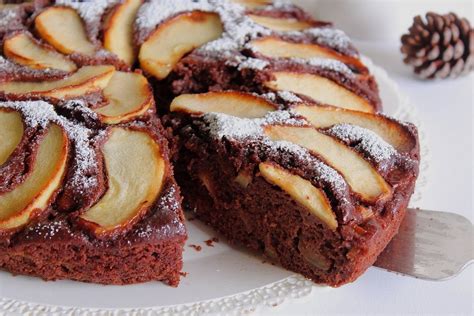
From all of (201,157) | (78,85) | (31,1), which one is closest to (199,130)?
(201,157)

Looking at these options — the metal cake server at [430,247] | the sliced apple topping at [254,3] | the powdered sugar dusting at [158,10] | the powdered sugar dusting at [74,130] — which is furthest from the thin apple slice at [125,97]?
the metal cake server at [430,247]

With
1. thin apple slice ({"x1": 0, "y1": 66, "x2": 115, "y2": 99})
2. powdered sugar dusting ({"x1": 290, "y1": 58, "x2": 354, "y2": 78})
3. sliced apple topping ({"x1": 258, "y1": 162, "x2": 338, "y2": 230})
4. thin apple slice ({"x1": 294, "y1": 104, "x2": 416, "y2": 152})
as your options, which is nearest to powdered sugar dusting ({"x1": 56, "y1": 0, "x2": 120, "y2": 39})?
thin apple slice ({"x1": 0, "y1": 66, "x2": 115, "y2": 99})

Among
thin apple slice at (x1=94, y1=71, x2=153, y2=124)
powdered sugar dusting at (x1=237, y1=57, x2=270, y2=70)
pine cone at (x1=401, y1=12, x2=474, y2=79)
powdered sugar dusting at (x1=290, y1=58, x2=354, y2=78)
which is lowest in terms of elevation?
pine cone at (x1=401, y1=12, x2=474, y2=79)

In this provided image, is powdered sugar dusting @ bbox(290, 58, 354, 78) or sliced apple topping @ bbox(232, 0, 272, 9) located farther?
sliced apple topping @ bbox(232, 0, 272, 9)

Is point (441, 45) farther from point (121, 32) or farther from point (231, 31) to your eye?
point (121, 32)

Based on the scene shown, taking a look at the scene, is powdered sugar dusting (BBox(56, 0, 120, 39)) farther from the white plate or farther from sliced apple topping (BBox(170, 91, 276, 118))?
the white plate

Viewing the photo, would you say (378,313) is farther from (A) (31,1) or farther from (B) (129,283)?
→ (A) (31,1)

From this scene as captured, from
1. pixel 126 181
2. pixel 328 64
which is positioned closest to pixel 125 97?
pixel 126 181
